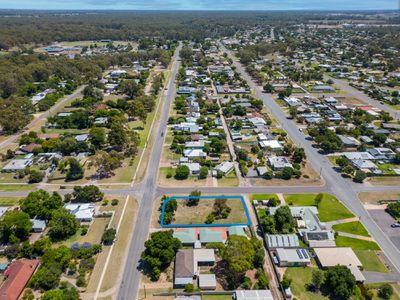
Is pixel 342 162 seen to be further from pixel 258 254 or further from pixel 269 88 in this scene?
pixel 269 88

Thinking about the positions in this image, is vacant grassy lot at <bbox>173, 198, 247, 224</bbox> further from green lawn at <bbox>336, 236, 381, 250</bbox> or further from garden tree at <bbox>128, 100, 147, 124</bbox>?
garden tree at <bbox>128, 100, 147, 124</bbox>

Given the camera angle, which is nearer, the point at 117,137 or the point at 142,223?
the point at 142,223

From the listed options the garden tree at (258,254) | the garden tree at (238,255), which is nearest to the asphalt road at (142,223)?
the garden tree at (238,255)

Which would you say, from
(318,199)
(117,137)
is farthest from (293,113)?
(117,137)

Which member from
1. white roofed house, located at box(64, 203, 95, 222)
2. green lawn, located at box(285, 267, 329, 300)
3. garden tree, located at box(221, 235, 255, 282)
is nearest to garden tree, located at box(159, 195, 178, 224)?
white roofed house, located at box(64, 203, 95, 222)

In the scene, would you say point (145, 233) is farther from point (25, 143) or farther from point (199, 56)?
point (199, 56)
